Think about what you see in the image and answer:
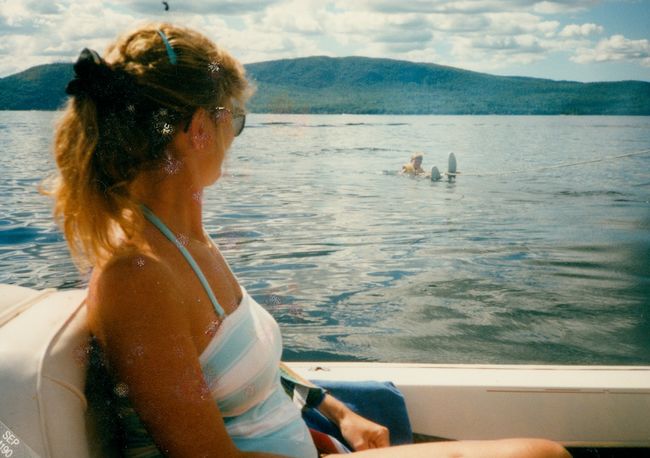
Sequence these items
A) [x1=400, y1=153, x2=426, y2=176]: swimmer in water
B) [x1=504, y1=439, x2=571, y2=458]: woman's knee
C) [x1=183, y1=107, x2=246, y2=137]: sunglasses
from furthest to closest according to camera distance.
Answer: [x1=400, y1=153, x2=426, y2=176]: swimmer in water, [x1=504, y1=439, x2=571, y2=458]: woman's knee, [x1=183, y1=107, x2=246, y2=137]: sunglasses

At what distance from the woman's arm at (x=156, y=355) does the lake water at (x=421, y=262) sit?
0.46 meters

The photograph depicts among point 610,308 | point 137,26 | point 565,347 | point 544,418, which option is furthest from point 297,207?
point 137,26

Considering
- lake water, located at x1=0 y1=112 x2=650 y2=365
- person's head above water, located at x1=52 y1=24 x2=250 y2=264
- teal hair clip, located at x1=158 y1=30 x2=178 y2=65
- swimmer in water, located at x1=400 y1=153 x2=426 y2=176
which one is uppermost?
teal hair clip, located at x1=158 y1=30 x2=178 y2=65

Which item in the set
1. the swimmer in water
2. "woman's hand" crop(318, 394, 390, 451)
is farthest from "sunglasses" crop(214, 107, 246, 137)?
the swimmer in water

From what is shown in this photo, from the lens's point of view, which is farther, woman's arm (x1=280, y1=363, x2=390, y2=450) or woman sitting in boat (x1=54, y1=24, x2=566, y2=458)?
woman's arm (x1=280, y1=363, x2=390, y2=450)

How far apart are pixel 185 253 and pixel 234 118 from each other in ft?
1.09

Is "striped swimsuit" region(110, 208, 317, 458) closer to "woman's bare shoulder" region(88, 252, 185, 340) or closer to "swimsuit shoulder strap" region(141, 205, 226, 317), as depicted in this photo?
"swimsuit shoulder strap" region(141, 205, 226, 317)

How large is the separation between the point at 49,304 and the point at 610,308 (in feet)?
17.8

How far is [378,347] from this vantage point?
4461mm

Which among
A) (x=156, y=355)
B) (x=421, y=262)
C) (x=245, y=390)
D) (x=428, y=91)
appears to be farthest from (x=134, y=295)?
(x=428, y=91)

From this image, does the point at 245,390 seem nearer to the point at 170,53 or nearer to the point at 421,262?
the point at 170,53

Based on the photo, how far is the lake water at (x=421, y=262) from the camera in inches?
181

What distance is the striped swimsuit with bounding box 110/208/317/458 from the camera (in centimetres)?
121

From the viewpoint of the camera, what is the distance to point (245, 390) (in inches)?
49.4
